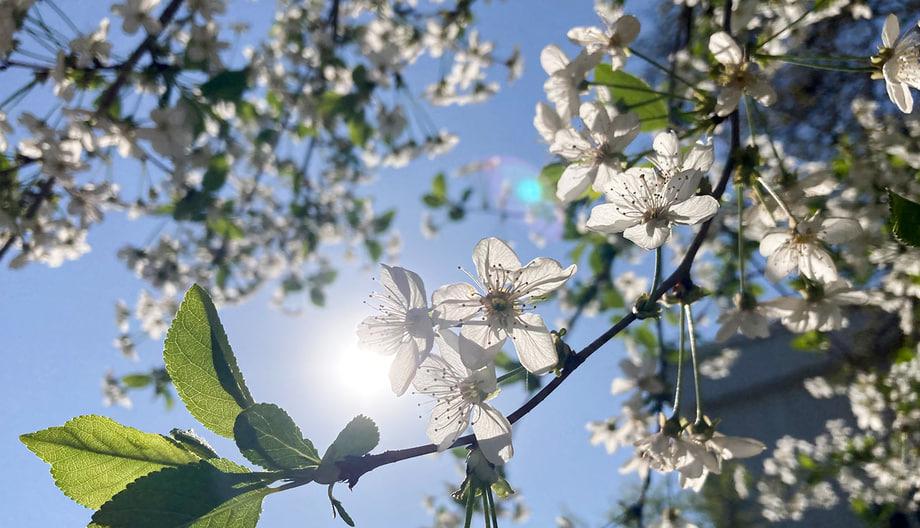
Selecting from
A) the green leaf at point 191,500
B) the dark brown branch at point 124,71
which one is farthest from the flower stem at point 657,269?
the dark brown branch at point 124,71

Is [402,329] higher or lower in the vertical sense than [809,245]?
lower

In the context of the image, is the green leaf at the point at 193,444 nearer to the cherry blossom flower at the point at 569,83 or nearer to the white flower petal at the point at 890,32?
the cherry blossom flower at the point at 569,83

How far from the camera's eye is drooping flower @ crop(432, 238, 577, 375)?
66 centimetres

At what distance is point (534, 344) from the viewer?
660mm

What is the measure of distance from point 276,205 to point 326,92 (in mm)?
1378

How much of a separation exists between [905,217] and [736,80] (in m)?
0.32

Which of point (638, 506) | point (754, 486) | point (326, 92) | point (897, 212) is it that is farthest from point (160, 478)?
point (754, 486)

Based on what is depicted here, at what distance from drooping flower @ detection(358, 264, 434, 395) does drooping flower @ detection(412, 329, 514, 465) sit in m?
0.02

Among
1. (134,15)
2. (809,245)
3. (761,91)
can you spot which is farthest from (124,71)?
(809,245)

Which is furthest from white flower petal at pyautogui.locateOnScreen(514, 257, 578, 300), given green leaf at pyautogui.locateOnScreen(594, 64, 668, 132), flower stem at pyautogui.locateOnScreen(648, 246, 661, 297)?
green leaf at pyautogui.locateOnScreen(594, 64, 668, 132)

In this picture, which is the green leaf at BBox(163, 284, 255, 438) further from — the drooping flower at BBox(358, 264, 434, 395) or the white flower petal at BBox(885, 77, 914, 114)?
the white flower petal at BBox(885, 77, 914, 114)

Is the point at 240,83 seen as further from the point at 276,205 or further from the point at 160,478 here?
the point at 276,205

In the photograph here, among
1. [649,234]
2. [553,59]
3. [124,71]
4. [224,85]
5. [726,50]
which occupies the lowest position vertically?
[649,234]

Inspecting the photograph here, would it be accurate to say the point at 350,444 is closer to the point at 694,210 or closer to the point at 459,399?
the point at 459,399
